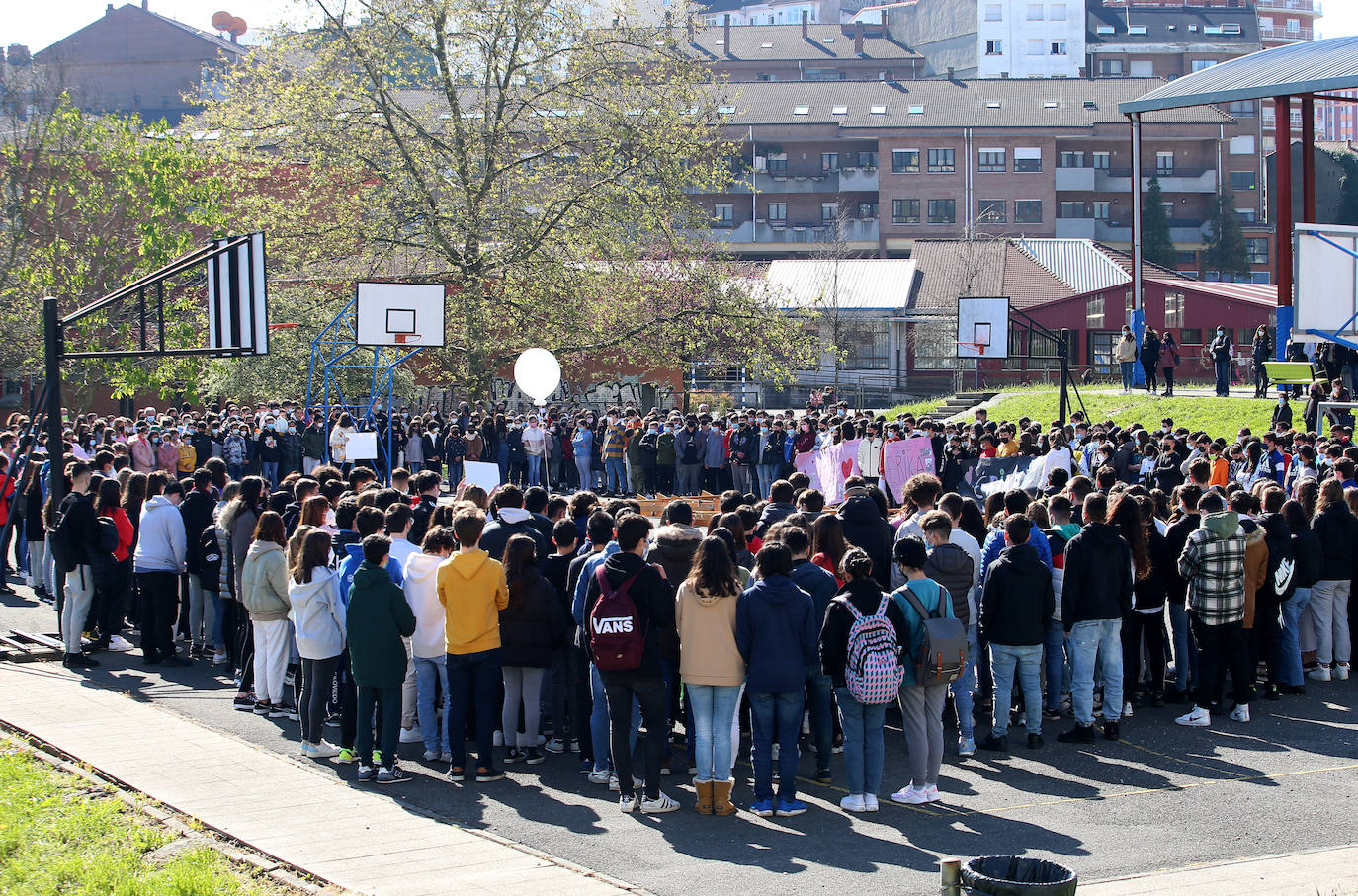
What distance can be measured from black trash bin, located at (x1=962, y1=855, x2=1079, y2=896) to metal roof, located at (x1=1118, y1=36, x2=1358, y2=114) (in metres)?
27.6

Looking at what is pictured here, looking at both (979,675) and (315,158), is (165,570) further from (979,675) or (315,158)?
(315,158)

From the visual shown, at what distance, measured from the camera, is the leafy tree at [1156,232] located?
73.9 meters

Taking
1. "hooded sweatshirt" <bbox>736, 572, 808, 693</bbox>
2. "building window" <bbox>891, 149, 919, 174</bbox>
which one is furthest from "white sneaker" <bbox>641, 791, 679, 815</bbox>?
"building window" <bbox>891, 149, 919, 174</bbox>

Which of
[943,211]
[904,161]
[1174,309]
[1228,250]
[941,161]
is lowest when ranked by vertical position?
[1174,309]

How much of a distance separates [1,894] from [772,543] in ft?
14.7

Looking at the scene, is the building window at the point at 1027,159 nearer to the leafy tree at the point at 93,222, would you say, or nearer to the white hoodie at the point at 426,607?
the leafy tree at the point at 93,222

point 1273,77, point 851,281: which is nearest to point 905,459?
point 1273,77

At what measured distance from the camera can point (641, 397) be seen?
148ft

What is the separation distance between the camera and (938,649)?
25.7ft

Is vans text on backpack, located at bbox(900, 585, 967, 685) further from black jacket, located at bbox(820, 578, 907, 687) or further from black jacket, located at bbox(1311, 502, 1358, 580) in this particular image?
black jacket, located at bbox(1311, 502, 1358, 580)

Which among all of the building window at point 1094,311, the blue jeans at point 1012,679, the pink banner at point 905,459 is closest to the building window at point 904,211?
the building window at point 1094,311

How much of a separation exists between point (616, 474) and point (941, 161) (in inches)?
2118

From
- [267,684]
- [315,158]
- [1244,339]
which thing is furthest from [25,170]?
[1244,339]

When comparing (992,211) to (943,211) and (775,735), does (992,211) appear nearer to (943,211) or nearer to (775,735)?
(943,211)
